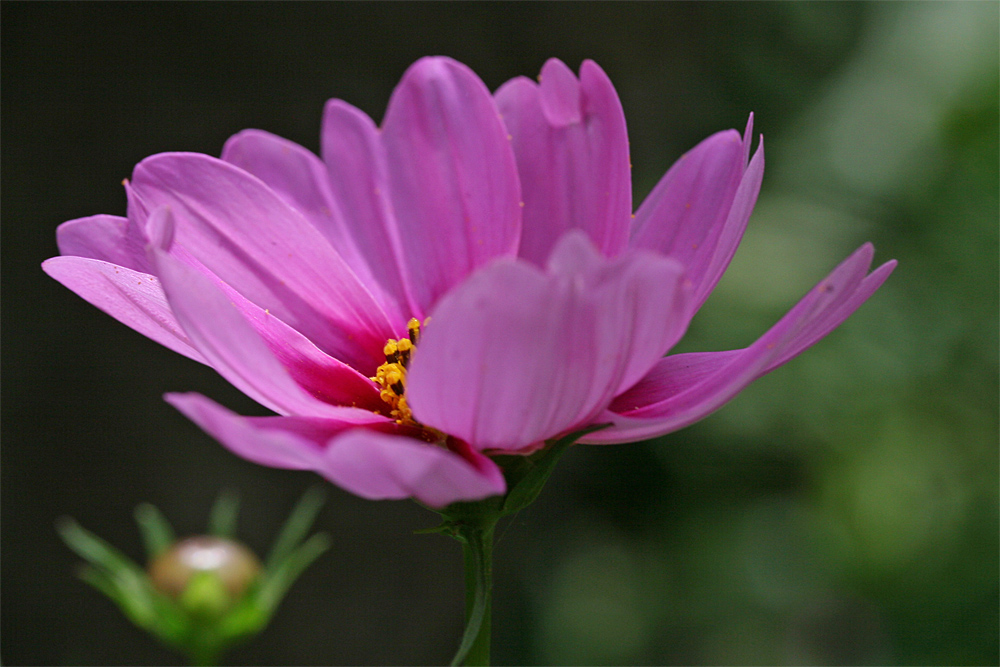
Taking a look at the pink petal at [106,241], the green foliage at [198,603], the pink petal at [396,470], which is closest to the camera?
the pink petal at [396,470]

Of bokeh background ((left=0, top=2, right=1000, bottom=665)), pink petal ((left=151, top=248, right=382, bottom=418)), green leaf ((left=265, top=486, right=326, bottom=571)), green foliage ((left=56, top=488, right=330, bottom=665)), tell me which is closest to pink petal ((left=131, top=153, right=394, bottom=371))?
pink petal ((left=151, top=248, right=382, bottom=418))

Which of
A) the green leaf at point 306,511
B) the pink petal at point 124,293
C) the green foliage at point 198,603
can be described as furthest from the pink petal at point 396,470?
the green leaf at point 306,511

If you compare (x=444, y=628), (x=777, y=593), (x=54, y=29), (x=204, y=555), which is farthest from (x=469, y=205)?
(x=444, y=628)

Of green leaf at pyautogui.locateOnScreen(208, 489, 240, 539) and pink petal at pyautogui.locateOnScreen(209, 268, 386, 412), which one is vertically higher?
pink petal at pyautogui.locateOnScreen(209, 268, 386, 412)

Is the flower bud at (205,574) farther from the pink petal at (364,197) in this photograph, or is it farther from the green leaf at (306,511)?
Answer: the green leaf at (306,511)

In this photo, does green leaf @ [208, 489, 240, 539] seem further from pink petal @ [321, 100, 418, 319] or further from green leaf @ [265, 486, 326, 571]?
pink petal @ [321, 100, 418, 319]
